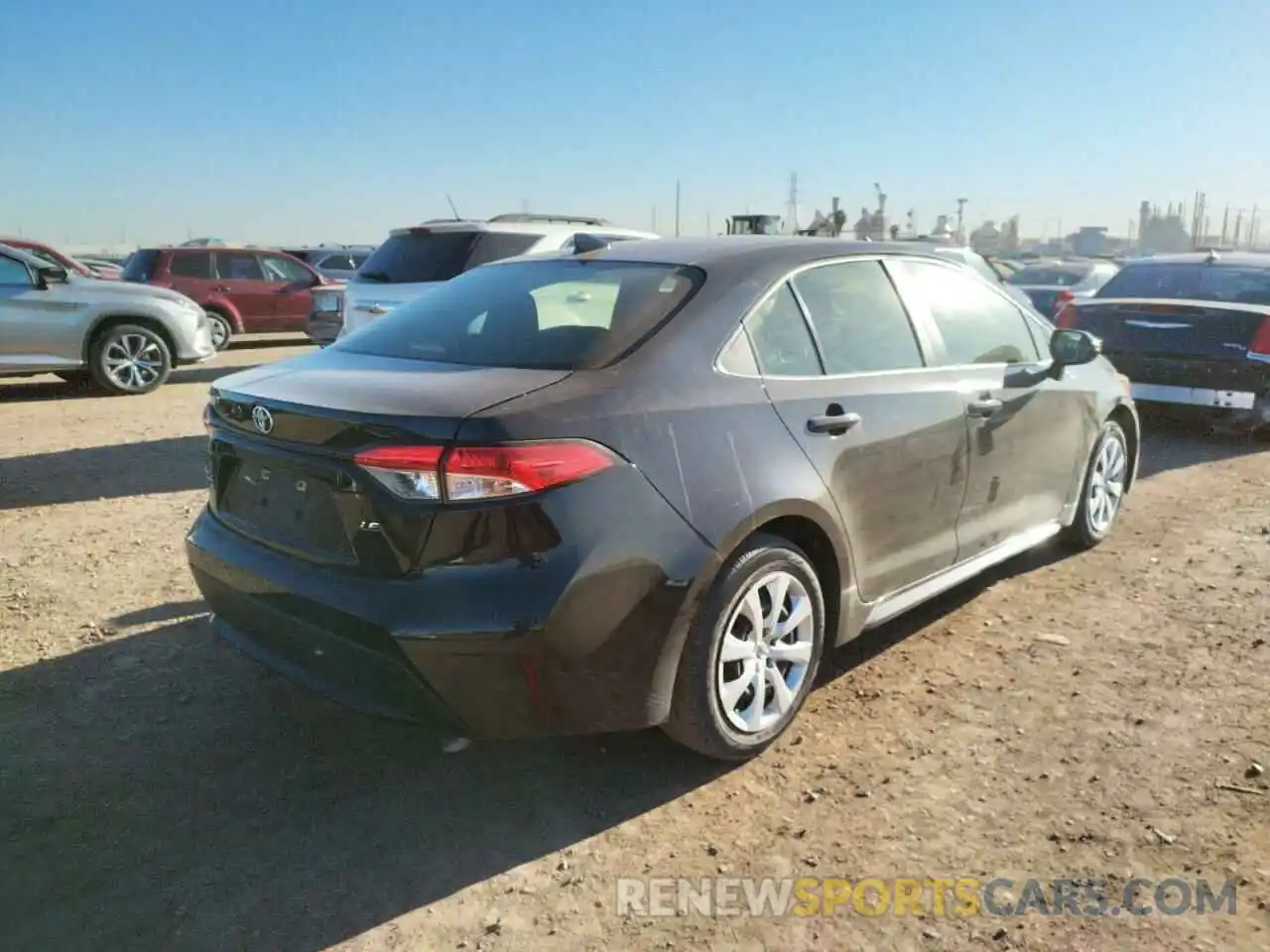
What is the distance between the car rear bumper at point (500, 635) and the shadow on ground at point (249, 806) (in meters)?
0.33

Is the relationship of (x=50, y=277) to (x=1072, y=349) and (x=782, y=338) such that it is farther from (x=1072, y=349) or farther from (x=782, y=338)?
(x=1072, y=349)

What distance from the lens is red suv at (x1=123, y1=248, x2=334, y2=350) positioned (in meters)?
15.4

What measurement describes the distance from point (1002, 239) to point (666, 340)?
84.6m

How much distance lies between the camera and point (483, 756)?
3.28 meters

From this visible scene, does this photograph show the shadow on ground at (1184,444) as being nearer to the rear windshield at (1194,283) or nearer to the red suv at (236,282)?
the rear windshield at (1194,283)

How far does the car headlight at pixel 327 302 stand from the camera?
12.5 meters

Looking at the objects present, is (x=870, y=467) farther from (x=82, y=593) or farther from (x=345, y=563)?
(x=82, y=593)

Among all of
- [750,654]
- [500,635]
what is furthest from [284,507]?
[750,654]

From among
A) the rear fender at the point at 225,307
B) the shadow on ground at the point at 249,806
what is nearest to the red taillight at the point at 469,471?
the shadow on ground at the point at 249,806

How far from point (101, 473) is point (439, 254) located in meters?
2.92

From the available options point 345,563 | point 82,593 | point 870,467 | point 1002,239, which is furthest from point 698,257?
point 1002,239

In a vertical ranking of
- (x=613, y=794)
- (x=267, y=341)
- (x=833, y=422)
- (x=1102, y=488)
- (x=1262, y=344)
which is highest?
(x=833, y=422)

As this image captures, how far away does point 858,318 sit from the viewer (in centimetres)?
370

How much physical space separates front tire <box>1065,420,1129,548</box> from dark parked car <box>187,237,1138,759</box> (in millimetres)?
1370
